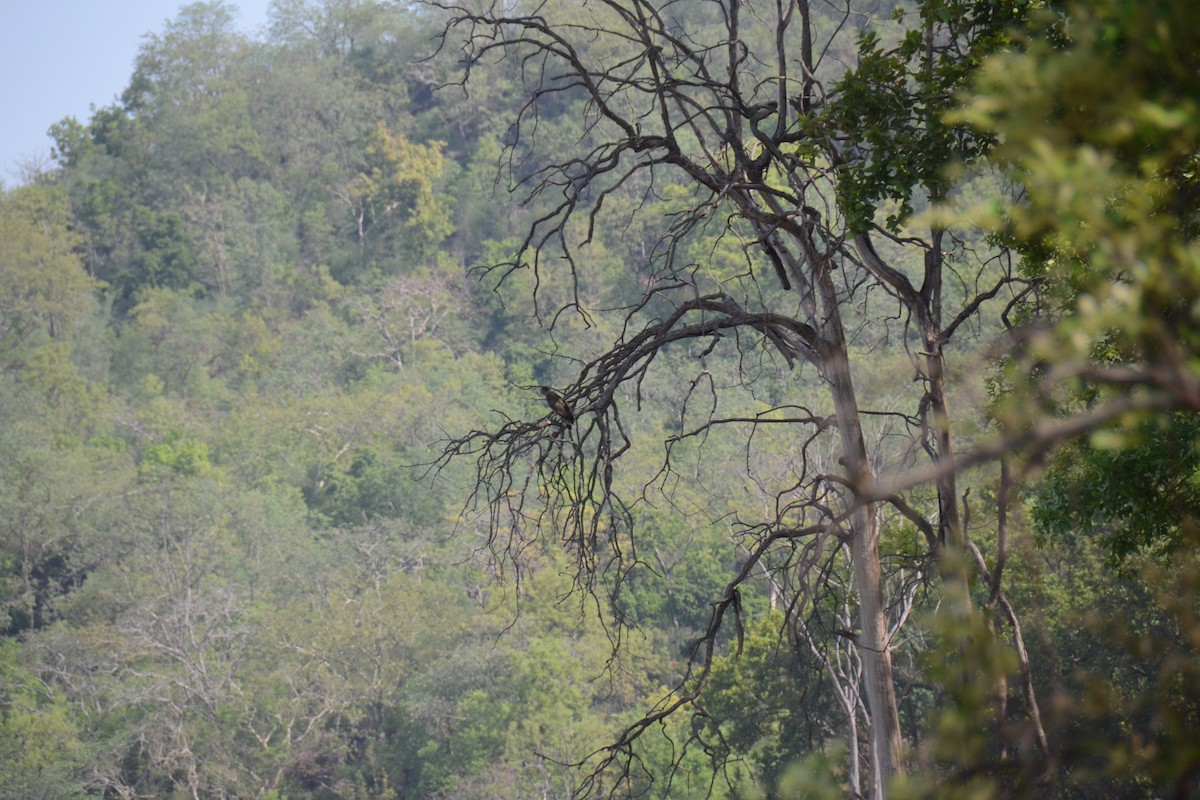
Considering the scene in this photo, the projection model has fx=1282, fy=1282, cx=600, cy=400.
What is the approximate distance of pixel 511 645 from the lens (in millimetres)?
19203

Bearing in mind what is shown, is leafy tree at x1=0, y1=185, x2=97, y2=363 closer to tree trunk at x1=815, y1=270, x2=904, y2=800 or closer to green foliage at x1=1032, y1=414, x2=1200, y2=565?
tree trunk at x1=815, y1=270, x2=904, y2=800

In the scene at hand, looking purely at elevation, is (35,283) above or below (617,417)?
above

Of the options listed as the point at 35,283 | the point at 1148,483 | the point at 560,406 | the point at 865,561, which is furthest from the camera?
Result: the point at 35,283

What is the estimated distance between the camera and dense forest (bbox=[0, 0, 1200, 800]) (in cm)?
156

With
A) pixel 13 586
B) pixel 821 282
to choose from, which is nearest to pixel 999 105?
pixel 821 282

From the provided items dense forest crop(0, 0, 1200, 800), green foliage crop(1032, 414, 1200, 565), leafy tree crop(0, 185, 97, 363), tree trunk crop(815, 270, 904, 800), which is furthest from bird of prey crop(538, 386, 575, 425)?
leafy tree crop(0, 185, 97, 363)

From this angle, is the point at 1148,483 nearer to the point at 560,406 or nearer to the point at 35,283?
the point at 560,406

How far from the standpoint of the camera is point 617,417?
351 centimetres

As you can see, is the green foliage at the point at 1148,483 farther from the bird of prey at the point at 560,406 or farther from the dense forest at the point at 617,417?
the bird of prey at the point at 560,406

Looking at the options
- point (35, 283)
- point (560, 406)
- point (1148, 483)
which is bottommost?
point (560, 406)

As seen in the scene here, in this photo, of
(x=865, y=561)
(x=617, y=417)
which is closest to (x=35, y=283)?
(x=617, y=417)

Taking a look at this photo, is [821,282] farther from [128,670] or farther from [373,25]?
[373,25]

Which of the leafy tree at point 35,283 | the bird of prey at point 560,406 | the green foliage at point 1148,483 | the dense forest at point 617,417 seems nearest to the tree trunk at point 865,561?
the dense forest at point 617,417

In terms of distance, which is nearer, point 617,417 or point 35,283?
point 617,417
